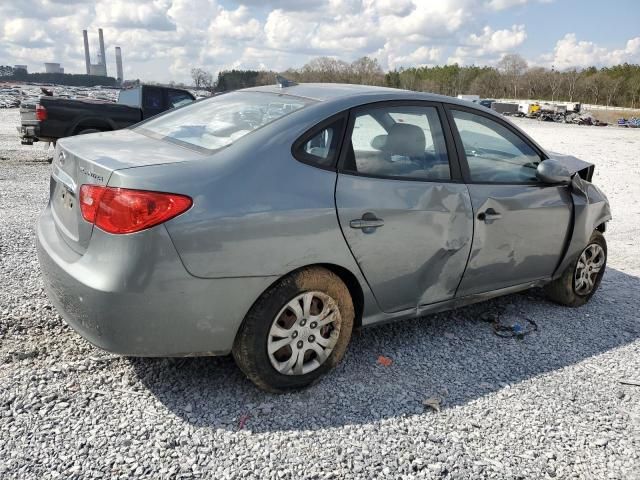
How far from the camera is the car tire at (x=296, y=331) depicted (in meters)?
Result: 2.88

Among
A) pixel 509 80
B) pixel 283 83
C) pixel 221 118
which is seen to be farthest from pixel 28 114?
pixel 509 80

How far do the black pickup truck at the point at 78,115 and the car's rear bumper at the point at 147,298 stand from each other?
9.91m

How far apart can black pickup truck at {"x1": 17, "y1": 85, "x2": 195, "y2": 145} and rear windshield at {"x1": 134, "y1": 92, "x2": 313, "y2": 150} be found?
8858mm

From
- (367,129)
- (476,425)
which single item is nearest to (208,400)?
(476,425)

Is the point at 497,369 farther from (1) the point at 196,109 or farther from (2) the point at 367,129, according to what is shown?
(1) the point at 196,109

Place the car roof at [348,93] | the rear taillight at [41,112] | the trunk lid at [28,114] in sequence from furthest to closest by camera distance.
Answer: the trunk lid at [28,114]
the rear taillight at [41,112]
the car roof at [348,93]

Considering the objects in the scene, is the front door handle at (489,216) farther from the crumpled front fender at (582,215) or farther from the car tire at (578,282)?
the car tire at (578,282)

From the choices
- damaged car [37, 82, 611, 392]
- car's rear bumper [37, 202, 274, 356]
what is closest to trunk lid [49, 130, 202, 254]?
damaged car [37, 82, 611, 392]

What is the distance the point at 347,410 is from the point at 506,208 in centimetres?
182

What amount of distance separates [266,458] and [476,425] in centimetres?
116

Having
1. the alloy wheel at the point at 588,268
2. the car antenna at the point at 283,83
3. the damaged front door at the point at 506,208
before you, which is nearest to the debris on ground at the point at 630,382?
the damaged front door at the point at 506,208

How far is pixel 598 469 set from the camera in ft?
8.82

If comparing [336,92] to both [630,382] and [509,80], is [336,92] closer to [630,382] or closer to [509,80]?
[630,382]

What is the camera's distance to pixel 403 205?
328cm
